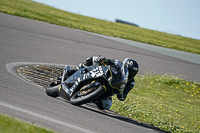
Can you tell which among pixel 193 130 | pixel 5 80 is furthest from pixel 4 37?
pixel 193 130

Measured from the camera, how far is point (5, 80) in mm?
6941

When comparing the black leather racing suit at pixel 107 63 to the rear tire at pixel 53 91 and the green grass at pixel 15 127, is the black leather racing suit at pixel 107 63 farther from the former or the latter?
the green grass at pixel 15 127

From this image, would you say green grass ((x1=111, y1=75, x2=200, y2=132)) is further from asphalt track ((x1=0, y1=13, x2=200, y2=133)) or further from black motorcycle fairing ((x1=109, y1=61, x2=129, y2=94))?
black motorcycle fairing ((x1=109, y1=61, x2=129, y2=94))

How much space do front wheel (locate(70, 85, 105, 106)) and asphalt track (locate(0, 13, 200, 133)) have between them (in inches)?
8.0

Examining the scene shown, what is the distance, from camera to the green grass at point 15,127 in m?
3.39

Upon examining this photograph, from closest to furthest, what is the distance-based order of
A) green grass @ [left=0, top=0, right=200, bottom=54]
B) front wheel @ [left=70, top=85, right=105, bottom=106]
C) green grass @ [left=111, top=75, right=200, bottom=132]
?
front wheel @ [left=70, top=85, right=105, bottom=106], green grass @ [left=111, top=75, right=200, bottom=132], green grass @ [left=0, top=0, right=200, bottom=54]

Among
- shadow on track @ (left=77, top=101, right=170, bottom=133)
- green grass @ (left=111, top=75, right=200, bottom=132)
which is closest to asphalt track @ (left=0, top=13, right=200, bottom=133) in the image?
shadow on track @ (left=77, top=101, right=170, bottom=133)

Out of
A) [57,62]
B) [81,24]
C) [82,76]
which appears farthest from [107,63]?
[81,24]

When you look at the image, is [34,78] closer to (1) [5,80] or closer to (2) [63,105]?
(1) [5,80]

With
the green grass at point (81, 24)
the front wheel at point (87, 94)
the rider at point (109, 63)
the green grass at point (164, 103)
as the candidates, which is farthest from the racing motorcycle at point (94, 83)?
the green grass at point (81, 24)

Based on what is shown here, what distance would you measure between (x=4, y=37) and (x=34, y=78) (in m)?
4.44

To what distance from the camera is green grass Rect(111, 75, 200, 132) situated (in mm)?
7348

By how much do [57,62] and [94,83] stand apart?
5.33m

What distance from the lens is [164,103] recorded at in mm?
9523
